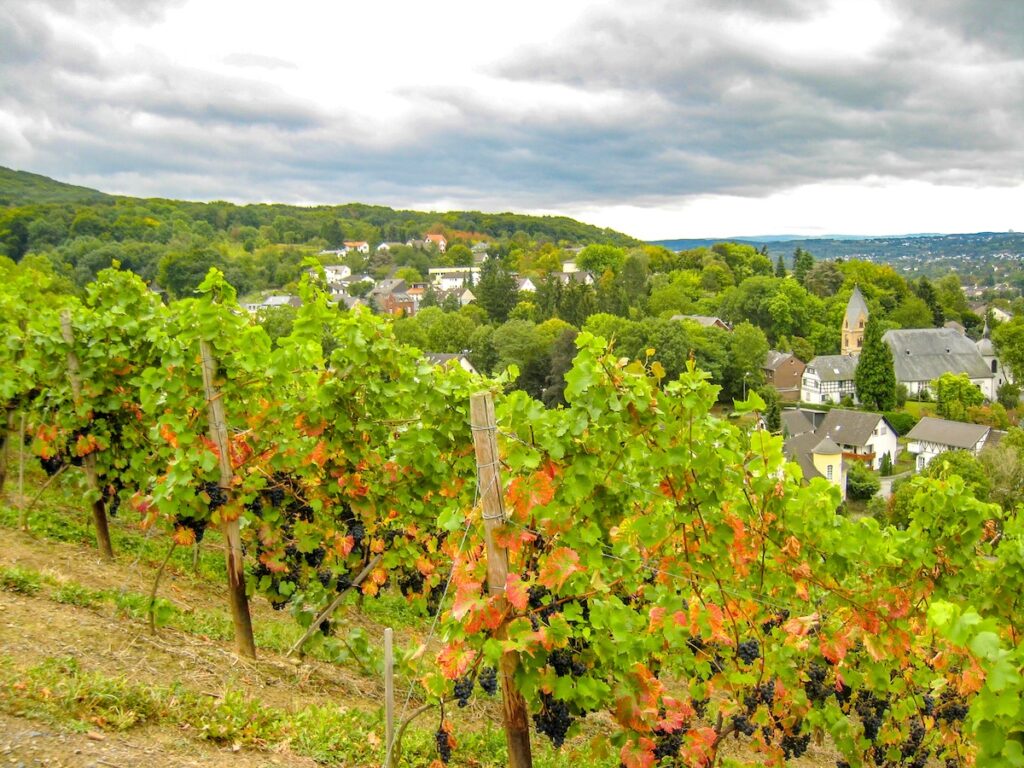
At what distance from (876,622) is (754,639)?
0.98m

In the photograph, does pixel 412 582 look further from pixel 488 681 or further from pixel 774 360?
pixel 774 360

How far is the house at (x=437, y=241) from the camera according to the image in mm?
169125

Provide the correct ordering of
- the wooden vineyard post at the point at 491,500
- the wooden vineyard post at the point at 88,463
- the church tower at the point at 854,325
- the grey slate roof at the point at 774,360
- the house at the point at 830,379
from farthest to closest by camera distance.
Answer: the church tower at the point at 854,325, the grey slate roof at the point at 774,360, the house at the point at 830,379, the wooden vineyard post at the point at 88,463, the wooden vineyard post at the point at 491,500

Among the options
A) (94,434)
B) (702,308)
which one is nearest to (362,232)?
(702,308)

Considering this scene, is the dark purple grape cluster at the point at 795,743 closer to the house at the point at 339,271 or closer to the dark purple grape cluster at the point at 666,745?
the dark purple grape cluster at the point at 666,745

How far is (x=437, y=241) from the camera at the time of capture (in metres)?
174

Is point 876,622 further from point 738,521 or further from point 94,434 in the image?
point 94,434

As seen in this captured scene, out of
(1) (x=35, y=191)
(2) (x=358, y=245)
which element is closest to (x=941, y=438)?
(2) (x=358, y=245)

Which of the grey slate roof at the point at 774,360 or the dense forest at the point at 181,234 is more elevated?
the dense forest at the point at 181,234

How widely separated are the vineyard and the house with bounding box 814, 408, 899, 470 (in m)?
43.1

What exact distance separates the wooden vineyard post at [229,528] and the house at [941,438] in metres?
46.3

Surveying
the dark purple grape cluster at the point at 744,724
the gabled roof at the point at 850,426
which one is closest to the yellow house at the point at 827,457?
the gabled roof at the point at 850,426

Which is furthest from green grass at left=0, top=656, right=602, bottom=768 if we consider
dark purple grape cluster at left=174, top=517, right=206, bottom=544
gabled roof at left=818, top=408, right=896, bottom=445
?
gabled roof at left=818, top=408, right=896, bottom=445

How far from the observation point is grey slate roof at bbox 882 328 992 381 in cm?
6481
